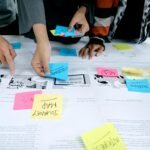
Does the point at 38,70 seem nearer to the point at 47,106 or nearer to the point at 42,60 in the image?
the point at 42,60

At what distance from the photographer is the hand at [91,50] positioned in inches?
37.5

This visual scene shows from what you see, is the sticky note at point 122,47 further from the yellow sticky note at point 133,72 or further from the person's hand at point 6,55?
the person's hand at point 6,55

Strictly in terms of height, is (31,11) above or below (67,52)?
above

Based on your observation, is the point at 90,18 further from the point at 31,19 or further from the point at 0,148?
the point at 0,148

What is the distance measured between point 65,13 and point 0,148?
2.17 ft

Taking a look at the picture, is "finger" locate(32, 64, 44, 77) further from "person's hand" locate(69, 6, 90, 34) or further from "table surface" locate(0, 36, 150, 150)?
"person's hand" locate(69, 6, 90, 34)

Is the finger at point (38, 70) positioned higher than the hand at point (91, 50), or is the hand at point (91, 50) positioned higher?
the finger at point (38, 70)

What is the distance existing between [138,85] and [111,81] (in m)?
0.08

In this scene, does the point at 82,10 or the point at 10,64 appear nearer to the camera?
the point at 10,64

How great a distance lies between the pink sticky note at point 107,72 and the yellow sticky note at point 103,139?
0.27 metres

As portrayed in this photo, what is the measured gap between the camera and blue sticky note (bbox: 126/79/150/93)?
2.38 ft

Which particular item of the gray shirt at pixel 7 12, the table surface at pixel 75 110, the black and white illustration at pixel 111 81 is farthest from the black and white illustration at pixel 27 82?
the gray shirt at pixel 7 12

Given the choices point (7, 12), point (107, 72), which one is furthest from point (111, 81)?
point (7, 12)

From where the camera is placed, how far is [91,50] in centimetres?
97
